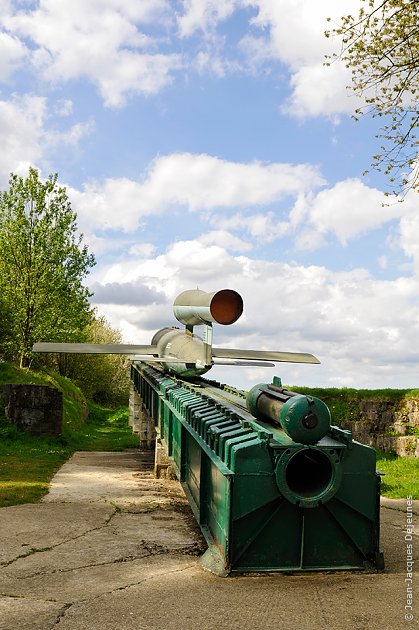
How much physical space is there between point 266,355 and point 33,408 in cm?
1301

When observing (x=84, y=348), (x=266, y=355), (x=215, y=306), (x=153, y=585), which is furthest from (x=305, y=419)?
(x=84, y=348)

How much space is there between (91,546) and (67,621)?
136 inches

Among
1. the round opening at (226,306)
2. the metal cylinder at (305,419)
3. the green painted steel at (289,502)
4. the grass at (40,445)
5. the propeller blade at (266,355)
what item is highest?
the round opening at (226,306)

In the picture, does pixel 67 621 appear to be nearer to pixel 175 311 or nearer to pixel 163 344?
pixel 175 311

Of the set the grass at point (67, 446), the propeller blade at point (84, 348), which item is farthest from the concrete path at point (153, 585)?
the propeller blade at point (84, 348)

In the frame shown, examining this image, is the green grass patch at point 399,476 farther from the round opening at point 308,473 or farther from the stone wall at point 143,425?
the stone wall at point 143,425

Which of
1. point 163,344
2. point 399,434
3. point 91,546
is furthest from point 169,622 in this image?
point 399,434

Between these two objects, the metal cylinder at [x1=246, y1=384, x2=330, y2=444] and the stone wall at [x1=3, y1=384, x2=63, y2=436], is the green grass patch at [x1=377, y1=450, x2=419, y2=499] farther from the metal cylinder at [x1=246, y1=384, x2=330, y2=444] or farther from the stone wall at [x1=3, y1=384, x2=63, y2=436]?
the stone wall at [x1=3, y1=384, x2=63, y2=436]

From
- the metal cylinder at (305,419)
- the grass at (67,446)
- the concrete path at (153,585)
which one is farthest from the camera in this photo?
the grass at (67,446)

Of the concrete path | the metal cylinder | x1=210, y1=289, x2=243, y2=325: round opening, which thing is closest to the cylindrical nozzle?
x1=210, y1=289, x2=243, y2=325: round opening

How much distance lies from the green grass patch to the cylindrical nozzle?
5.94m

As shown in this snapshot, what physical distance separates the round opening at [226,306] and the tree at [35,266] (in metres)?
23.6

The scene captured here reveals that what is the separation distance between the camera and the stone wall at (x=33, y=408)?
84.4 feet

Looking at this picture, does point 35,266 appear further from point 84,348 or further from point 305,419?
point 305,419
